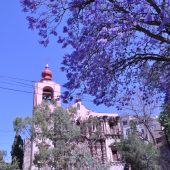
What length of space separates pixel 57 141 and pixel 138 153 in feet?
27.8

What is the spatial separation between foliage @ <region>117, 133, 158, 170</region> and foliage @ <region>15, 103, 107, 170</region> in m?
5.32

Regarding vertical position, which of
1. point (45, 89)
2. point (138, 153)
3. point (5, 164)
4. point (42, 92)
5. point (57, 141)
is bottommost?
point (138, 153)

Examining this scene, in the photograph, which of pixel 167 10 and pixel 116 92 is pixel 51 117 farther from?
pixel 167 10

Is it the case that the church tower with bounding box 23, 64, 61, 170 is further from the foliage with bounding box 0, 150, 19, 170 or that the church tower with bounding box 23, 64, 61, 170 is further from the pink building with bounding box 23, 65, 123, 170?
the foliage with bounding box 0, 150, 19, 170

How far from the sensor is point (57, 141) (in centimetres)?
2636

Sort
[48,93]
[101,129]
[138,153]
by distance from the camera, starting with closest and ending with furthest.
Result: [138,153]
[48,93]
[101,129]

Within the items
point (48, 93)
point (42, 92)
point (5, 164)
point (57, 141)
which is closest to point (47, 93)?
point (48, 93)

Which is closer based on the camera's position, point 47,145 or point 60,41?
point 60,41

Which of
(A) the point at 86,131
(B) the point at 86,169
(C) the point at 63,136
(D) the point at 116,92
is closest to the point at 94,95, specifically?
(D) the point at 116,92

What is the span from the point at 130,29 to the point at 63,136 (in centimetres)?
1948

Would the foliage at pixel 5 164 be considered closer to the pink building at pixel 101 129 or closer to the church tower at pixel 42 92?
the church tower at pixel 42 92

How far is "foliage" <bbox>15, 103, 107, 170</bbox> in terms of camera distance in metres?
25.8

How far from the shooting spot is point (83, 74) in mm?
9328

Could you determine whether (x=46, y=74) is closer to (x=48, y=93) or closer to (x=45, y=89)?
(x=45, y=89)
